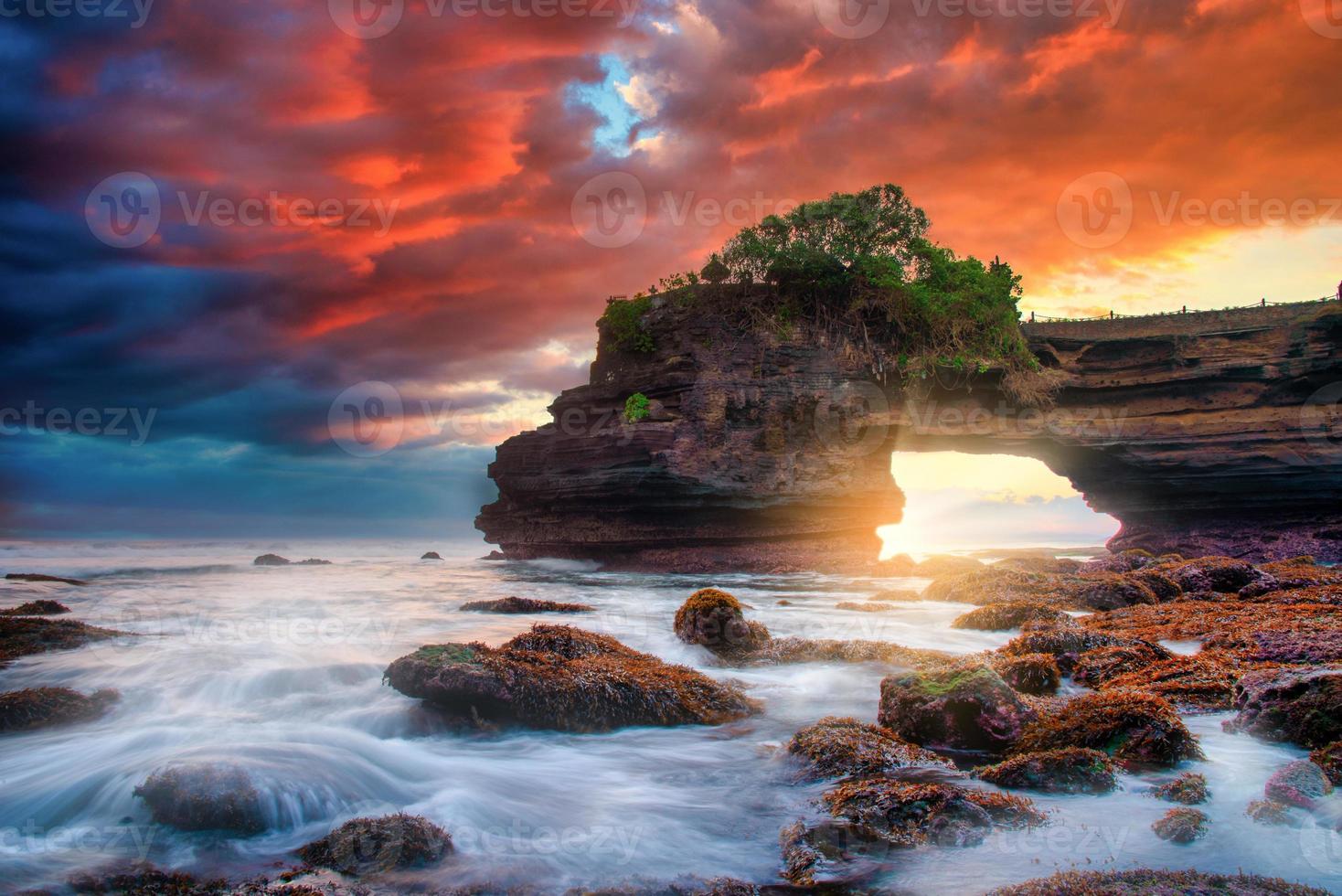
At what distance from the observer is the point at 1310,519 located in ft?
81.7

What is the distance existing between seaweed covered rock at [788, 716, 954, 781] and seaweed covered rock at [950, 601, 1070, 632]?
19.1 feet

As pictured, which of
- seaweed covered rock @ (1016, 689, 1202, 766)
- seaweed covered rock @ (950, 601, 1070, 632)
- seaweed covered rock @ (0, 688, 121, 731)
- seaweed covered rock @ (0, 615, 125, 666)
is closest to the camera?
seaweed covered rock @ (1016, 689, 1202, 766)

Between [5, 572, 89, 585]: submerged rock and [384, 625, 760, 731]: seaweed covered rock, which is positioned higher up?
[384, 625, 760, 731]: seaweed covered rock

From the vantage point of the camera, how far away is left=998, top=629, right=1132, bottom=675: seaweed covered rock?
734cm

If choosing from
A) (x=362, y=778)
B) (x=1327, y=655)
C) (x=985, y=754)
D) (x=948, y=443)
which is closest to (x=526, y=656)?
(x=362, y=778)

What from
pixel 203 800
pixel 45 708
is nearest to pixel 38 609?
pixel 45 708

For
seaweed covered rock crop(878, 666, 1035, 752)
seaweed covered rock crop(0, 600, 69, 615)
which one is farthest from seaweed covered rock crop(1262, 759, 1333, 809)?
seaweed covered rock crop(0, 600, 69, 615)

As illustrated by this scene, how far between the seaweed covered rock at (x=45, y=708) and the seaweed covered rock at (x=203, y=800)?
2.45 m

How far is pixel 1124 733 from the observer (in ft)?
14.9

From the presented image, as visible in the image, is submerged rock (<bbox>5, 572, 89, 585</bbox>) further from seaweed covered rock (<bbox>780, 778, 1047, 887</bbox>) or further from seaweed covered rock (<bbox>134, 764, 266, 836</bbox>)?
seaweed covered rock (<bbox>780, 778, 1047, 887</bbox>)

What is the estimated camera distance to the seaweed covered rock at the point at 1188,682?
5695 millimetres

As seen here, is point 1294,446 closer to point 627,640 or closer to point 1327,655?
point 1327,655

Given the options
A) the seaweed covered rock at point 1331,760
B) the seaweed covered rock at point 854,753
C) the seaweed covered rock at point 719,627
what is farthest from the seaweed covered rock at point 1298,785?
the seaweed covered rock at point 719,627

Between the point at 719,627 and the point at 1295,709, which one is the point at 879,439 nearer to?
the point at 719,627
